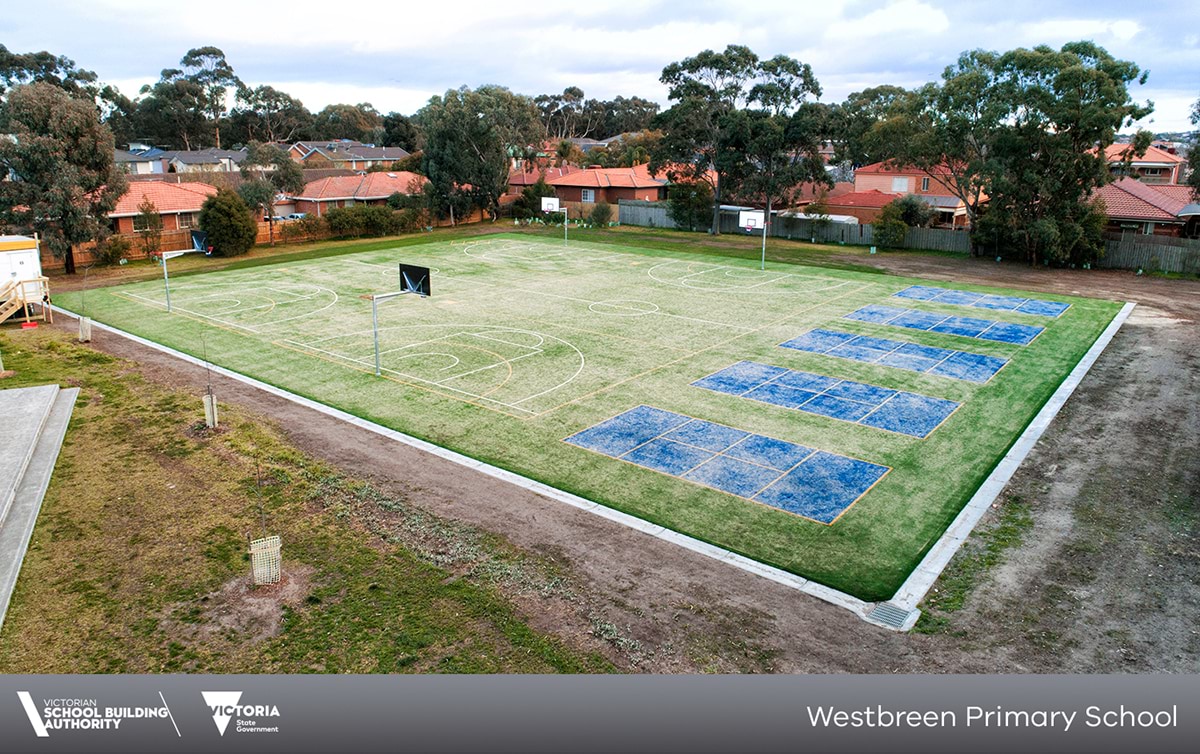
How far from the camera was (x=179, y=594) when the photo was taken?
41.5ft

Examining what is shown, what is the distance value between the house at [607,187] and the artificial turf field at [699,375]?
2820cm

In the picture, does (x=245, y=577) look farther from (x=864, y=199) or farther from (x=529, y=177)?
(x=529, y=177)

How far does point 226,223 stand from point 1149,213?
175 ft

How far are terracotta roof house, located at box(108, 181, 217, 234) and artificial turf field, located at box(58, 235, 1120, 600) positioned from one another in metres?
13.8

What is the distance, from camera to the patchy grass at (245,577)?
1109 centimetres

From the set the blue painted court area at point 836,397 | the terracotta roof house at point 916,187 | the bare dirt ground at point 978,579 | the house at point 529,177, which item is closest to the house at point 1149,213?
the terracotta roof house at point 916,187

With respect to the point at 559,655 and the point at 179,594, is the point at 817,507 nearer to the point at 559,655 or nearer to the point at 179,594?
the point at 559,655

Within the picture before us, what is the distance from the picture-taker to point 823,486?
55.5ft

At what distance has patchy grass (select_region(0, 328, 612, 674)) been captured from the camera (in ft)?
36.4

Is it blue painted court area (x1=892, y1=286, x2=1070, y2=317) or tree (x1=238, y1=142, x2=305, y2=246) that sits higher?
tree (x1=238, y1=142, x2=305, y2=246)

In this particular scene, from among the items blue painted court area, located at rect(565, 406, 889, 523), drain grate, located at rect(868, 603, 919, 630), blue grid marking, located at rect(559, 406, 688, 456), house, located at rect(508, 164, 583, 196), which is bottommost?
drain grate, located at rect(868, 603, 919, 630)

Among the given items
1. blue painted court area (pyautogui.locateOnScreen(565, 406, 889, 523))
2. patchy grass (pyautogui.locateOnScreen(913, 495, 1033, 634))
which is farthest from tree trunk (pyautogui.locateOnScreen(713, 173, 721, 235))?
patchy grass (pyautogui.locateOnScreen(913, 495, 1033, 634))

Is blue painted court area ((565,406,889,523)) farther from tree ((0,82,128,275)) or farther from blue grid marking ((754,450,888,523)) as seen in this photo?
tree ((0,82,128,275))

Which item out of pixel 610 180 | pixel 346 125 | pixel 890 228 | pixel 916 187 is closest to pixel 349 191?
pixel 610 180
